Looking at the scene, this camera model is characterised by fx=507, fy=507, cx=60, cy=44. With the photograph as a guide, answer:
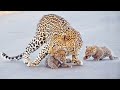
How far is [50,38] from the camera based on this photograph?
3.71 m

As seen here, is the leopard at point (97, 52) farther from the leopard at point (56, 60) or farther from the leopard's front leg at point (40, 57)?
the leopard's front leg at point (40, 57)

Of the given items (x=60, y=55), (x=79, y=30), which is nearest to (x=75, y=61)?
(x=60, y=55)

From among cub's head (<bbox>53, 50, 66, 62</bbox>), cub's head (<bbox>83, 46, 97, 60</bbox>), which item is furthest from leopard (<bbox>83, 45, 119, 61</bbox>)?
cub's head (<bbox>53, 50, 66, 62</bbox>)

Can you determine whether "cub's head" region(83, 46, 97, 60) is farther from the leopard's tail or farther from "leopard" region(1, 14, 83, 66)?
the leopard's tail

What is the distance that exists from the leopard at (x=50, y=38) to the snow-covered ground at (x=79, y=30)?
1.2 inches

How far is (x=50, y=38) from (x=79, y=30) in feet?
0.74

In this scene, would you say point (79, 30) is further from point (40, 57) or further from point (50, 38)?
point (40, 57)

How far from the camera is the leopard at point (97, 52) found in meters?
3.76

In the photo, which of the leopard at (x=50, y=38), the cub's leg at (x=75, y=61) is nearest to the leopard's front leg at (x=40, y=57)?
the leopard at (x=50, y=38)
